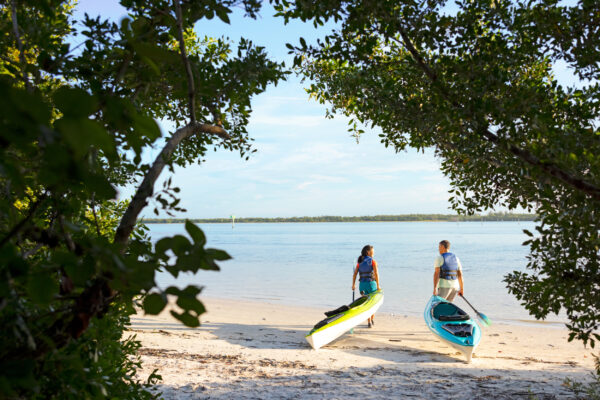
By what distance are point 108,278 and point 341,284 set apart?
80.1 ft

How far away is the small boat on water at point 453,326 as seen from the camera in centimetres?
895

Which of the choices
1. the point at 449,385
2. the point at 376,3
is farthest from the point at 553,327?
the point at 376,3

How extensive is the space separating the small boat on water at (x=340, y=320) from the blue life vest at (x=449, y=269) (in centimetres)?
195

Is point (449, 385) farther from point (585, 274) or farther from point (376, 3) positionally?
point (376, 3)

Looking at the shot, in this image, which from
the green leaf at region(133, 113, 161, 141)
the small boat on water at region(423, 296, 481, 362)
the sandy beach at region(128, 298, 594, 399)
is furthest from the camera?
the small boat on water at region(423, 296, 481, 362)

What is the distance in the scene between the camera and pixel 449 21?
12.3 ft

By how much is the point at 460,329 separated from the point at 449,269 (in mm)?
2102

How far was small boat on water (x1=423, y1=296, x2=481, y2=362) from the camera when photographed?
29.3 feet

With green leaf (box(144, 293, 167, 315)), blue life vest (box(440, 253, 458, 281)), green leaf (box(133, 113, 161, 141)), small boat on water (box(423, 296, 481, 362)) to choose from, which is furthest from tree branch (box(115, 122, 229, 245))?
blue life vest (box(440, 253, 458, 281))

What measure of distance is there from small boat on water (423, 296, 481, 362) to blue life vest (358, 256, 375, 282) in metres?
2.09

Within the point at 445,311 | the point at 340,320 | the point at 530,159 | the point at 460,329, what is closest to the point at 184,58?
the point at 530,159

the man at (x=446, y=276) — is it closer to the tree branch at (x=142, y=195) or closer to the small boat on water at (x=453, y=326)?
the small boat on water at (x=453, y=326)

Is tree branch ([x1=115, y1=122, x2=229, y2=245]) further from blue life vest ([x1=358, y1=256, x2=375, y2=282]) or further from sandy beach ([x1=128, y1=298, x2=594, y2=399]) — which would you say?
blue life vest ([x1=358, y1=256, x2=375, y2=282])

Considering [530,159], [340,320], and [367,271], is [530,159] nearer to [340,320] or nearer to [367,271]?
[340,320]
